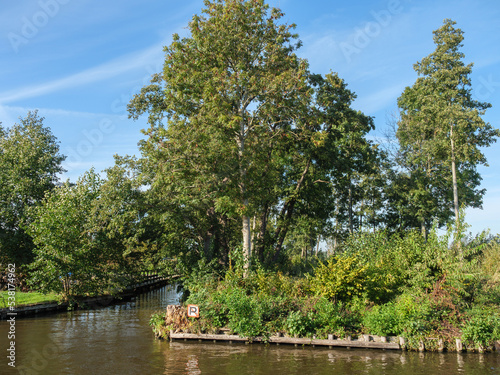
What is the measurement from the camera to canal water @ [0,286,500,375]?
11633 millimetres

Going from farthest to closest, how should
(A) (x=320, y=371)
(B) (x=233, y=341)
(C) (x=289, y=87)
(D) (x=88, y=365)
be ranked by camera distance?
1. (C) (x=289, y=87)
2. (B) (x=233, y=341)
3. (D) (x=88, y=365)
4. (A) (x=320, y=371)

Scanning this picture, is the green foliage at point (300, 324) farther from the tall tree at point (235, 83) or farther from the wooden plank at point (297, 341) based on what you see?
the tall tree at point (235, 83)

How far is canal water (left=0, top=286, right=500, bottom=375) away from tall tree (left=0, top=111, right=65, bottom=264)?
15786 mm

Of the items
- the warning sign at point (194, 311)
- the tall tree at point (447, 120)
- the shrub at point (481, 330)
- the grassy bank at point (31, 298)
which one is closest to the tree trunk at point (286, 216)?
the tall tree at point (447, 120)

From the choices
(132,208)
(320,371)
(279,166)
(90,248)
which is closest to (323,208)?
(279,166)

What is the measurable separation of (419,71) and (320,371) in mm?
30743

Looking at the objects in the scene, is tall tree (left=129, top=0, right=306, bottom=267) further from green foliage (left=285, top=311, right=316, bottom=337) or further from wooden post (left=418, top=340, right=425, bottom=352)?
wooden post (left=418, top=340, right=425, bottom=352)

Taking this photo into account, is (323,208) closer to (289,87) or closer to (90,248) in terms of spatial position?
(289,87)

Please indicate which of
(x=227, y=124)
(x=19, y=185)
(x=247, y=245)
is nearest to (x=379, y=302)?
(x=247, y=245)

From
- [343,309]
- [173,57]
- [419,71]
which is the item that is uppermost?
[419,71]

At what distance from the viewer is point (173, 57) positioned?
24.2m

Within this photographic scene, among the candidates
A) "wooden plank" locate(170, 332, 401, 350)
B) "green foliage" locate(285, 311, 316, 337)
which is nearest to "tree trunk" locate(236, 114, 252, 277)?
"wooden plank" locate(170, 332, 401, 350)

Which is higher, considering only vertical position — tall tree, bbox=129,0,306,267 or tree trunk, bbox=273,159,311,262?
tall tree, bbox=129,0,306,267

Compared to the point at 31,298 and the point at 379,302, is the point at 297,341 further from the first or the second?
the point at 31,298
